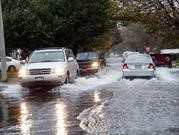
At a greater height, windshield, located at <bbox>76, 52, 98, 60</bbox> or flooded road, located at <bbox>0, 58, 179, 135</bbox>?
windshield, located at <bbox>76, 52, 98, 60</bbox>

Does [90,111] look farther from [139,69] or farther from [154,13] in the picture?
[154,13]

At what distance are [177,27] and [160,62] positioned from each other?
76.6 ft

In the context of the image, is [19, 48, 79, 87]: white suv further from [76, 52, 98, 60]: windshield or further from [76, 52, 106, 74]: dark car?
[76, 52, 98, 60]: windshield

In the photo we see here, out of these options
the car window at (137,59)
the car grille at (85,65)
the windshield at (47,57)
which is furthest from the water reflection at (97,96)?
the car grille at (85,65)

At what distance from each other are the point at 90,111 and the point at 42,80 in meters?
7.89

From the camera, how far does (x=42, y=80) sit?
21.4 metres

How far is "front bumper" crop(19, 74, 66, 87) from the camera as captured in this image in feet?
69.9

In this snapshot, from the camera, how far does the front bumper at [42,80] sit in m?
21.3

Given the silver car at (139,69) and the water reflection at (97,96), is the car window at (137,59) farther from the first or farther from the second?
the water reflection at (97,96)

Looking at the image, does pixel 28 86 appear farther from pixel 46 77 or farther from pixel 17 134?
pixel 17 134

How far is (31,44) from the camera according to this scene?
136 feet

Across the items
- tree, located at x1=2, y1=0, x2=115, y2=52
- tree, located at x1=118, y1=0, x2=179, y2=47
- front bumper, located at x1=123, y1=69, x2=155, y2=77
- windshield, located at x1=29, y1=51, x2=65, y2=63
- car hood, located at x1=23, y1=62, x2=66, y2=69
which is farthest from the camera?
tree, located at x1=2, y1=0, x2=115, y2=52

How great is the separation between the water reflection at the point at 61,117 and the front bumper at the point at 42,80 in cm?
498

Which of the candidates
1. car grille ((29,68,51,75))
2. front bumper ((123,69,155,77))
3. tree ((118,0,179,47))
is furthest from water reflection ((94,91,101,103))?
tree ((118,0,179,47))
